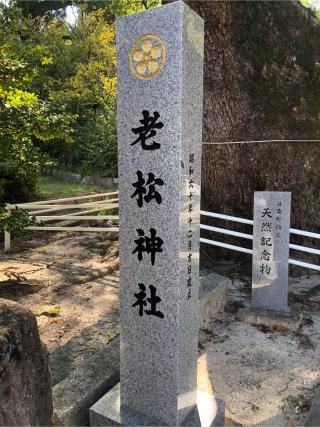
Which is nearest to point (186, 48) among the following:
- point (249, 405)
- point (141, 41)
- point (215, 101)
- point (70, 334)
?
point (141, 41)

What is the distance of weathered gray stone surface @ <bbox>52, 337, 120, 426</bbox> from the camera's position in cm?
265

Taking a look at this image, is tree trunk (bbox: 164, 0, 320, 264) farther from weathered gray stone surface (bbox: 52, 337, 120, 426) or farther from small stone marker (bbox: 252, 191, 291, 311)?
weathered gray stone surface (bbox: 52, 337, 120, 426)

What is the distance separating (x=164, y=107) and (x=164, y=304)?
3.96 ft

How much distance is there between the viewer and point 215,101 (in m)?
5.63

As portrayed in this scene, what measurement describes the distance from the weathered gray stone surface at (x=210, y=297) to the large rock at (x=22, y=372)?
249 centimetres

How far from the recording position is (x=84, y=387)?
9.35ft

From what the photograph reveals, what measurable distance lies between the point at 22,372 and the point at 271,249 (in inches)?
129

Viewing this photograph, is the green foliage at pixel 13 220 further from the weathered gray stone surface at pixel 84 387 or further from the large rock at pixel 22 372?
the large rock at pixel 22 372

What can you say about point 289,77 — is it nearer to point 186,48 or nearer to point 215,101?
point 215,101

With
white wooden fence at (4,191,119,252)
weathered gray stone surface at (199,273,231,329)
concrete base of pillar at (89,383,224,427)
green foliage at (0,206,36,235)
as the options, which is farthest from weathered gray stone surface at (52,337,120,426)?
white wooden fence at (4,191,119,252)

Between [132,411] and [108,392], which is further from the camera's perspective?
[108,392]

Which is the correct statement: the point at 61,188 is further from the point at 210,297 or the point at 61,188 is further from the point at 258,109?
the point at 210,297

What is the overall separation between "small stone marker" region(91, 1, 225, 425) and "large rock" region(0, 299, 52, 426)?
65cm

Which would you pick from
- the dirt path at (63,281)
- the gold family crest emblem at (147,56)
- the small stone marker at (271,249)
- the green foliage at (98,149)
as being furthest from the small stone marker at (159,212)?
the green foliage at (98,149)
